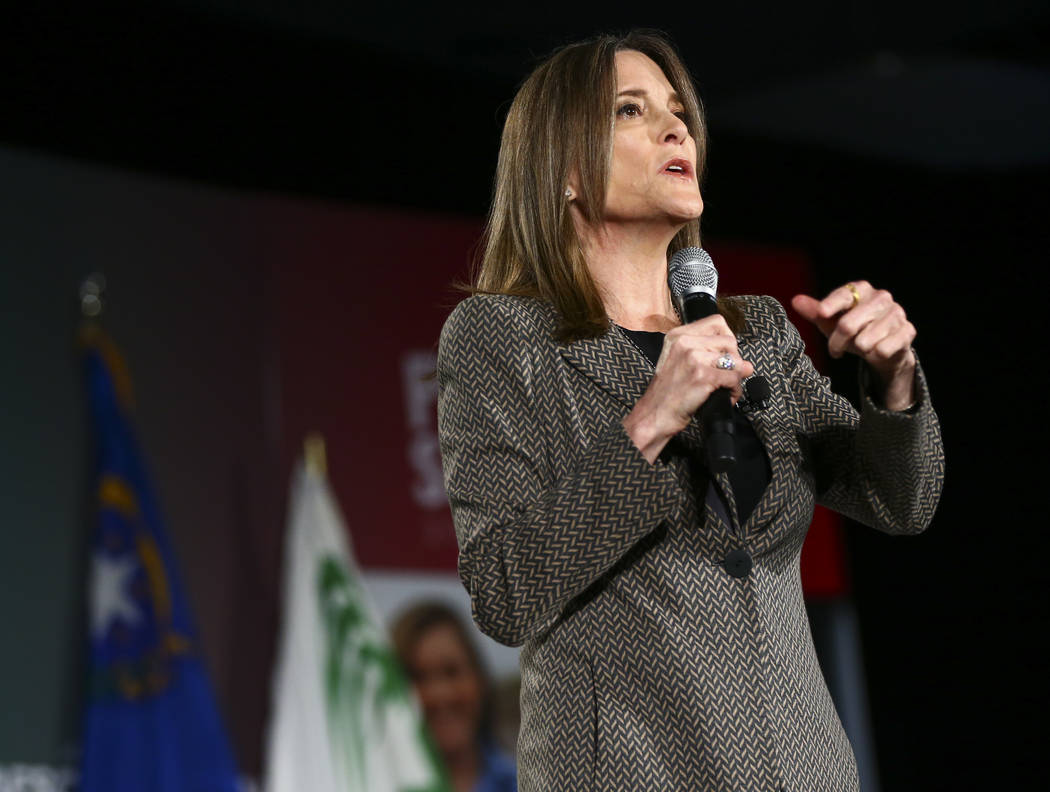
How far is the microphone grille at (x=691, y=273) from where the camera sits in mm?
1539

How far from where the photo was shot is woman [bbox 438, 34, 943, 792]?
134 cm

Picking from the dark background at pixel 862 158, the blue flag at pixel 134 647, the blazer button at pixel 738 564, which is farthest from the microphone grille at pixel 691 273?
the dark background at pixel 862 158

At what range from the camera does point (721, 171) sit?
19.0 ft

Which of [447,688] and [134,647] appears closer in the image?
[134,647]

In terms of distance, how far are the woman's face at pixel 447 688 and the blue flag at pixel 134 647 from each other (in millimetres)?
628

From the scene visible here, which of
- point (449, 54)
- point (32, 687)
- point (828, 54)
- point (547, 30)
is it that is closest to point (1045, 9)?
point (828, 54)

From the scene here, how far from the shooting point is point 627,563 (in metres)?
1.41

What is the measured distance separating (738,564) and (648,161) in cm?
50

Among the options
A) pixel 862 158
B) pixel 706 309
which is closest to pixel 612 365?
pixel 706 309

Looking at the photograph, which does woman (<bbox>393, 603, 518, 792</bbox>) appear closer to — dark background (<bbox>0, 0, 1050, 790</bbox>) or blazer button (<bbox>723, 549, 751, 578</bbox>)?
dark background (<bbox>0, 0, 1050, 790</bbox>)

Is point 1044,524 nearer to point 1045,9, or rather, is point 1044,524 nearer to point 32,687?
point 1045,9

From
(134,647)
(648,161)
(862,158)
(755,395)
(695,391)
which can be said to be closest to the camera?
(695,391)

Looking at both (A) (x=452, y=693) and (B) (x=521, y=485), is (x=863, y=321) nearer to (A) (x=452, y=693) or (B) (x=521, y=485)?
(B) (x=521, y=485)

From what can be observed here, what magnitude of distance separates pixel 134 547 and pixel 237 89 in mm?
1558
